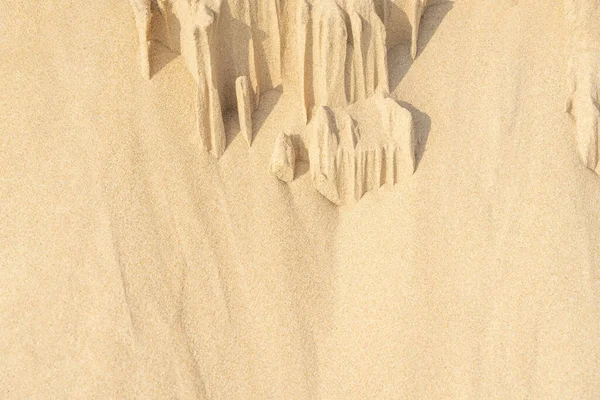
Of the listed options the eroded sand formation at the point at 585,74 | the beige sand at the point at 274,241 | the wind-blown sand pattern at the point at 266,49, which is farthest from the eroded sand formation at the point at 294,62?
the eroded sand formation at the point at 585,74

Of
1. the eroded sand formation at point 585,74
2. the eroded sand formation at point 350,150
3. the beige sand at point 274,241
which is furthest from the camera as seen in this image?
the eroded sand formation at point 585,74

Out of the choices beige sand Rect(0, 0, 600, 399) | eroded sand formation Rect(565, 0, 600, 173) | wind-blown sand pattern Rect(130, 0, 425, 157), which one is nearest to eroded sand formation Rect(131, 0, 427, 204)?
wind-blown sand pattern Rect(130, 0, 425, 157)

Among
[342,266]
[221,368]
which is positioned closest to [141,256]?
[221,368]

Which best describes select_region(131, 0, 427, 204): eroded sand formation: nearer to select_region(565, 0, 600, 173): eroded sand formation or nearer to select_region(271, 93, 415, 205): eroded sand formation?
select_region(271, 93, 415, 205): eroded sand formation

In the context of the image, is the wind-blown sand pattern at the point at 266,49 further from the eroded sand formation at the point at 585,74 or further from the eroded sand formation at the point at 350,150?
the eroded sand formation at the point at 585,74

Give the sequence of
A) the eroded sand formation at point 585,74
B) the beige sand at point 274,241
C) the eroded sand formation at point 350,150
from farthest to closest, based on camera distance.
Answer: the eroded sand formation at point 585,74 → the eroded sand formation at point 350,150 → the beige sand at point 274,241
